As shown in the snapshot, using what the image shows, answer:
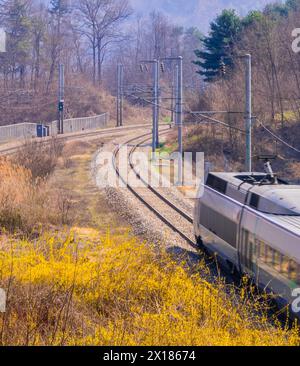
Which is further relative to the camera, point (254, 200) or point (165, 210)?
point (165, 210)

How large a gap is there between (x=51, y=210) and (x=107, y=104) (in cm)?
6746

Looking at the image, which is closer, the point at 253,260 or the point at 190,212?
the point at 253,260

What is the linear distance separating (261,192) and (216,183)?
9.40ft

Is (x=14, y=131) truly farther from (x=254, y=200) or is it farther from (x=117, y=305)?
(x=117, y=305)

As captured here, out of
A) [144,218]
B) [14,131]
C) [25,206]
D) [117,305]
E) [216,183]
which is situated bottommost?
[14,131]

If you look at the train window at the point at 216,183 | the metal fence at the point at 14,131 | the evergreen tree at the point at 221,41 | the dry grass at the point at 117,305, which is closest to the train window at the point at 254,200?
the dry grass at the point at 117,305

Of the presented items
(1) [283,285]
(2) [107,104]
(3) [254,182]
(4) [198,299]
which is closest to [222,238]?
(3) [254,182]

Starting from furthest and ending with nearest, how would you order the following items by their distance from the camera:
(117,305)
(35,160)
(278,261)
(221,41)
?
1. (221,41)
2. (35,160)
3. (278,261)
4. (117,305)

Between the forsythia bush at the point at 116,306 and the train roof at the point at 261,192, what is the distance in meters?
2.23

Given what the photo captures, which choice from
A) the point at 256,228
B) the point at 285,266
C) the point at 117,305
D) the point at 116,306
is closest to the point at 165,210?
the point at 256,228

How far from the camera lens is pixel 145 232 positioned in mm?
19656

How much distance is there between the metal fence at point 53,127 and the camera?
55.0m

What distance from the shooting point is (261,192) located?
14.0 meters

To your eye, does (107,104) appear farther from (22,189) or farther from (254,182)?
(254,182)
